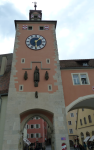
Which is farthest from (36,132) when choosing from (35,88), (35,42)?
(35,42)

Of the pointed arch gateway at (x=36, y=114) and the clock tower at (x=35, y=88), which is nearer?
the clock tower at (x=35, y=88)

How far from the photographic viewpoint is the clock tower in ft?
37.1

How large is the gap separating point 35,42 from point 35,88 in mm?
6111

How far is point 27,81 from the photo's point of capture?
13453 mm

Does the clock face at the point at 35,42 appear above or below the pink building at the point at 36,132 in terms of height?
above

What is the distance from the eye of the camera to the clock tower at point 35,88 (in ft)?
37.1

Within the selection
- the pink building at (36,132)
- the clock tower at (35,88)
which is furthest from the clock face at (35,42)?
the pink building at (36,132)

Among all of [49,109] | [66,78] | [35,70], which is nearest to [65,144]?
[49,109]

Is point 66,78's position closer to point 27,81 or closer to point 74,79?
point 74,79

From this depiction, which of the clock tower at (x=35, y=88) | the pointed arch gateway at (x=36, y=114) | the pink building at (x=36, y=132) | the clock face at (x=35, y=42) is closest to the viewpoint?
the clock tower at (x=35, y=88)

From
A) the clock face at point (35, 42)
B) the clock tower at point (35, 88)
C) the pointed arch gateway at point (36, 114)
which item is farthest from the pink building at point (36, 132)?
the clock face at point (35, 42)

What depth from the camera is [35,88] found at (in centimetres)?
1312

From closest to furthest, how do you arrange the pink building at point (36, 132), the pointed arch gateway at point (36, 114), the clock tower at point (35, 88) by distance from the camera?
the clock tower at point (35, 88) < the pointed arch gateway at point (36, 114) < the pink building at point (36, 132)

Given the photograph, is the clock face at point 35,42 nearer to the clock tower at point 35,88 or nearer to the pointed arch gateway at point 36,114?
the clock tower at point 35,88
